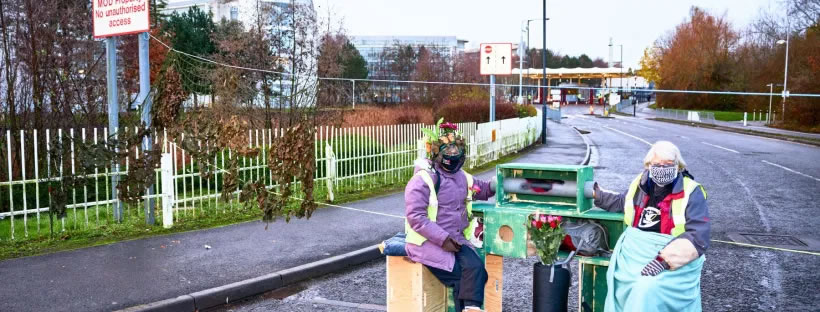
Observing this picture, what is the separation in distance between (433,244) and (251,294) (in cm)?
249

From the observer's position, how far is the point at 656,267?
15.0ft

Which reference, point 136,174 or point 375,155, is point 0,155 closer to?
point 136,174

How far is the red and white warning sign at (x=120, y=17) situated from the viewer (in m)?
9.38

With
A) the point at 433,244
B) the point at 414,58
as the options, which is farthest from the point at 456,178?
the point at 414,58

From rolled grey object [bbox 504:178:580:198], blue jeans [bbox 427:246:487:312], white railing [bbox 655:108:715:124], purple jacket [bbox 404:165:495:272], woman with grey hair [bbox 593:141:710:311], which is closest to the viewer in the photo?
woman with grey hair [bbox 593:141:710:311]

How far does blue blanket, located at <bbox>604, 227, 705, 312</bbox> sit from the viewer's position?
14.9ft

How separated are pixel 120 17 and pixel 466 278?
6927mm

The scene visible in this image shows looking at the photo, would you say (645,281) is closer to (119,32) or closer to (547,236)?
(547,236)

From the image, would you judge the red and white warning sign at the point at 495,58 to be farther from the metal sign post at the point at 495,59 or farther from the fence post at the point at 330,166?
the fence post at the point at 330,166

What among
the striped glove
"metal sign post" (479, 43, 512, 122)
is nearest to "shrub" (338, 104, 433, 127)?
"metal sign post" (479, 43, 512, 122)

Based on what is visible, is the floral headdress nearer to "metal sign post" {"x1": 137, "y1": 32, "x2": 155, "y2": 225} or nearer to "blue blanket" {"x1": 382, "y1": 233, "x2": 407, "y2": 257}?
"blue blanket" {"x1": 382, "y1": 233, "x2": 407, "y2": 257}

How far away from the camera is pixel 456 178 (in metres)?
5.30

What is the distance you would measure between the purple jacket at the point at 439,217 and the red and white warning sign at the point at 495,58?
1388cm

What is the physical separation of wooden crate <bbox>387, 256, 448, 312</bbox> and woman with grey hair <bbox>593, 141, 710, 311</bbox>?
1331 millimetres
